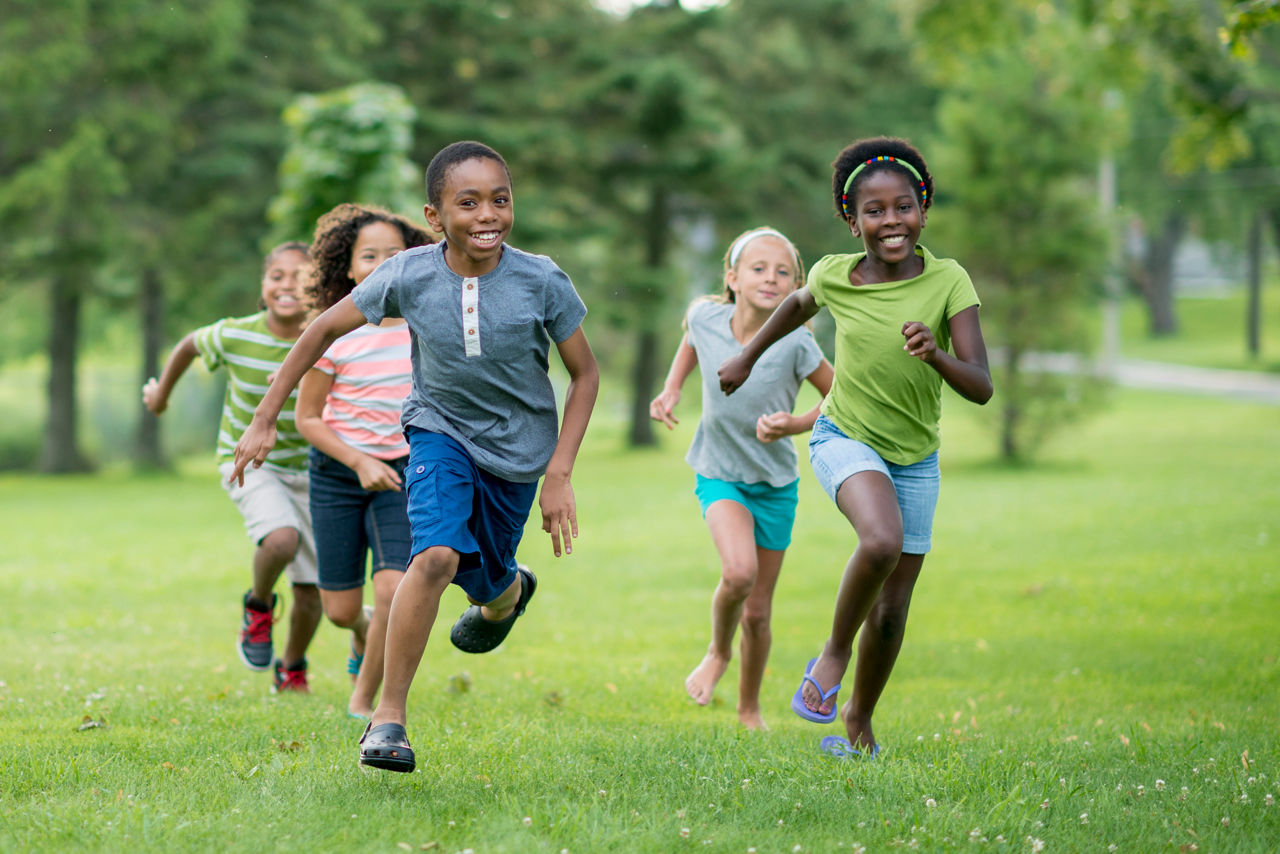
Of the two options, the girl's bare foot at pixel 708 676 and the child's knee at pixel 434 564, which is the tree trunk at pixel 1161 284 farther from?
the child's knee at pixel 434 564

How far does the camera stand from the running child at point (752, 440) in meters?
6.23

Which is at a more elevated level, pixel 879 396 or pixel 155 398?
pixel 879 396

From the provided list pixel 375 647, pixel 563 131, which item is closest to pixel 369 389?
pixel 375 647

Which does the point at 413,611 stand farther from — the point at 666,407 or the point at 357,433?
the point at 666,407

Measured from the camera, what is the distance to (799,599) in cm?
1216

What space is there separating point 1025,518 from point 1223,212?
44.4 meters

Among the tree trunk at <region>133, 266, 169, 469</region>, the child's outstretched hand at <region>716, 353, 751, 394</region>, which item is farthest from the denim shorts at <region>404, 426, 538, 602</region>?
the tree trunk at <region>133, 266, 169, 469</region>

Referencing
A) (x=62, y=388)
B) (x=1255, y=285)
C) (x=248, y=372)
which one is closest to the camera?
(x=248, y=372)

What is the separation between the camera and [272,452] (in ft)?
22.1

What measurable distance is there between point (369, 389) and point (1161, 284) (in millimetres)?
65081

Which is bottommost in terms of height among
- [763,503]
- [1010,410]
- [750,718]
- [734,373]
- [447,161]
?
[750,718]

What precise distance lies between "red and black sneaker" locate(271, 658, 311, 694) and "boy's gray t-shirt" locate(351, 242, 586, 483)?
292 cm

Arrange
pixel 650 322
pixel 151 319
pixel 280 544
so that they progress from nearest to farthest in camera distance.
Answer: pixel 280 544
pixel 650 322
pixel 151 319

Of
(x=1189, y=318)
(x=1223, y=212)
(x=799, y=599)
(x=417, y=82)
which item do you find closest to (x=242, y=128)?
(x=417, y=82)
